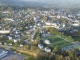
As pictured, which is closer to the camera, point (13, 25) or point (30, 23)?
point (13, 25)

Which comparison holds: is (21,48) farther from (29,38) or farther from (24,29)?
(24,29)

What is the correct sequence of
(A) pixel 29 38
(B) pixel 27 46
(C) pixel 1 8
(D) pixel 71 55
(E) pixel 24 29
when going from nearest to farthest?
(D) pixel 71 55 < (B) pixel 27 46 < (A) pixel 29 38 < (E) pixel 24 29 < (C) pixel 1 8

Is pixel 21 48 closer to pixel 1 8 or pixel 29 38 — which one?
pixel 29 38

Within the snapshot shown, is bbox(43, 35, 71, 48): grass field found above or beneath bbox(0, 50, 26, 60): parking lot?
beneath

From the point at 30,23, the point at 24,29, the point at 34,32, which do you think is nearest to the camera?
the point at 34,32

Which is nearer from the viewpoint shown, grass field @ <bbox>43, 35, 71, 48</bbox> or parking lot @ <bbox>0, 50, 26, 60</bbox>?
parking lot @ <bbox>0, 50, 26, 60</bbox>

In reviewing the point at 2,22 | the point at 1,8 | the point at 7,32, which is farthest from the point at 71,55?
the point at 1,8

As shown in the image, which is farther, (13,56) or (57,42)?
(57,42)

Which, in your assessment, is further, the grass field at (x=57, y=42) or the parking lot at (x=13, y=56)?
the grass field at (x=57, y=42)

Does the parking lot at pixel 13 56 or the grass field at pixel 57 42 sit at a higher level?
the parking lot at pixel 13 56
